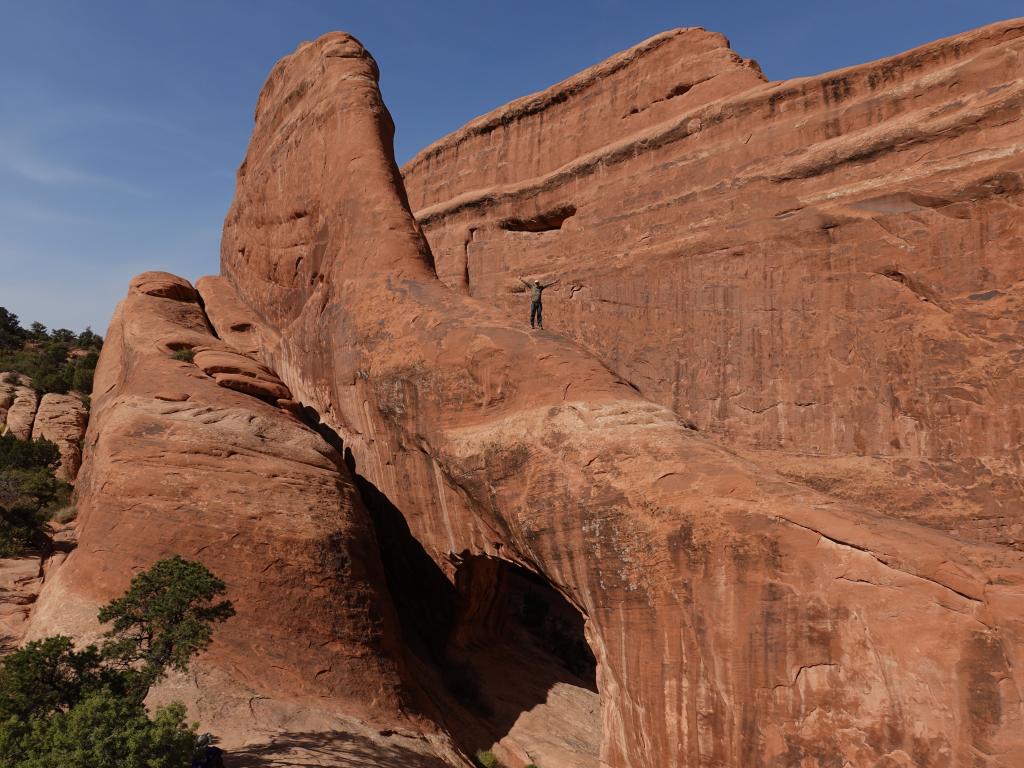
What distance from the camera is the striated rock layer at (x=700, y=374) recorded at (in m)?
7.73

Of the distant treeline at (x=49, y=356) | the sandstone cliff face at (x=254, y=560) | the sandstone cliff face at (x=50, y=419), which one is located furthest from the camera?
the distant treeline at (x=49, y=356)

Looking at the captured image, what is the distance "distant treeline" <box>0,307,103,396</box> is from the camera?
30000 millimetres

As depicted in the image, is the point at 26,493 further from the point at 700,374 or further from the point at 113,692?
the point at 700,374

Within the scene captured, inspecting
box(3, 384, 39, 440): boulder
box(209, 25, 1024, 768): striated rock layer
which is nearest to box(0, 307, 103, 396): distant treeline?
box(3, 384, 39, 440): boulder

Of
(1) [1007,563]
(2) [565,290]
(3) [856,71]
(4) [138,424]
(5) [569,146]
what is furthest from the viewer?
(5) [569,146]

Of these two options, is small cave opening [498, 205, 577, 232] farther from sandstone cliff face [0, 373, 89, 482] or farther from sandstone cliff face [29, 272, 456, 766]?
sandstone cliff face [0, 373, 89, 482]

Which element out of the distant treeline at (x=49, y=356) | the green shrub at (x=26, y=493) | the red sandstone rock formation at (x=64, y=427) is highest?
the distant treeline at (x=49, y=356)

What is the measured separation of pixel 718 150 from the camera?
19109 millimetres

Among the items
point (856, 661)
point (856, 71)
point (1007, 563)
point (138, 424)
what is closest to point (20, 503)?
point (138, 424)

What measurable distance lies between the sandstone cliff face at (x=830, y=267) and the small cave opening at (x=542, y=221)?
28 cm

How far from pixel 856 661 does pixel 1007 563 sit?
6.50 ft

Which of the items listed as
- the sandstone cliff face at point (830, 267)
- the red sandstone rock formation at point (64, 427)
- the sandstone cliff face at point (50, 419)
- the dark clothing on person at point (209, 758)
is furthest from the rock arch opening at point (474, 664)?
the sandstone cliff face at point (50, 419)

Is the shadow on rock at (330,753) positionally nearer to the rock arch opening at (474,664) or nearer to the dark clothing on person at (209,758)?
the dark clothing on person at (209,758)

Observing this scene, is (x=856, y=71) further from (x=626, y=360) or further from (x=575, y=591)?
(x=575, y=591)
